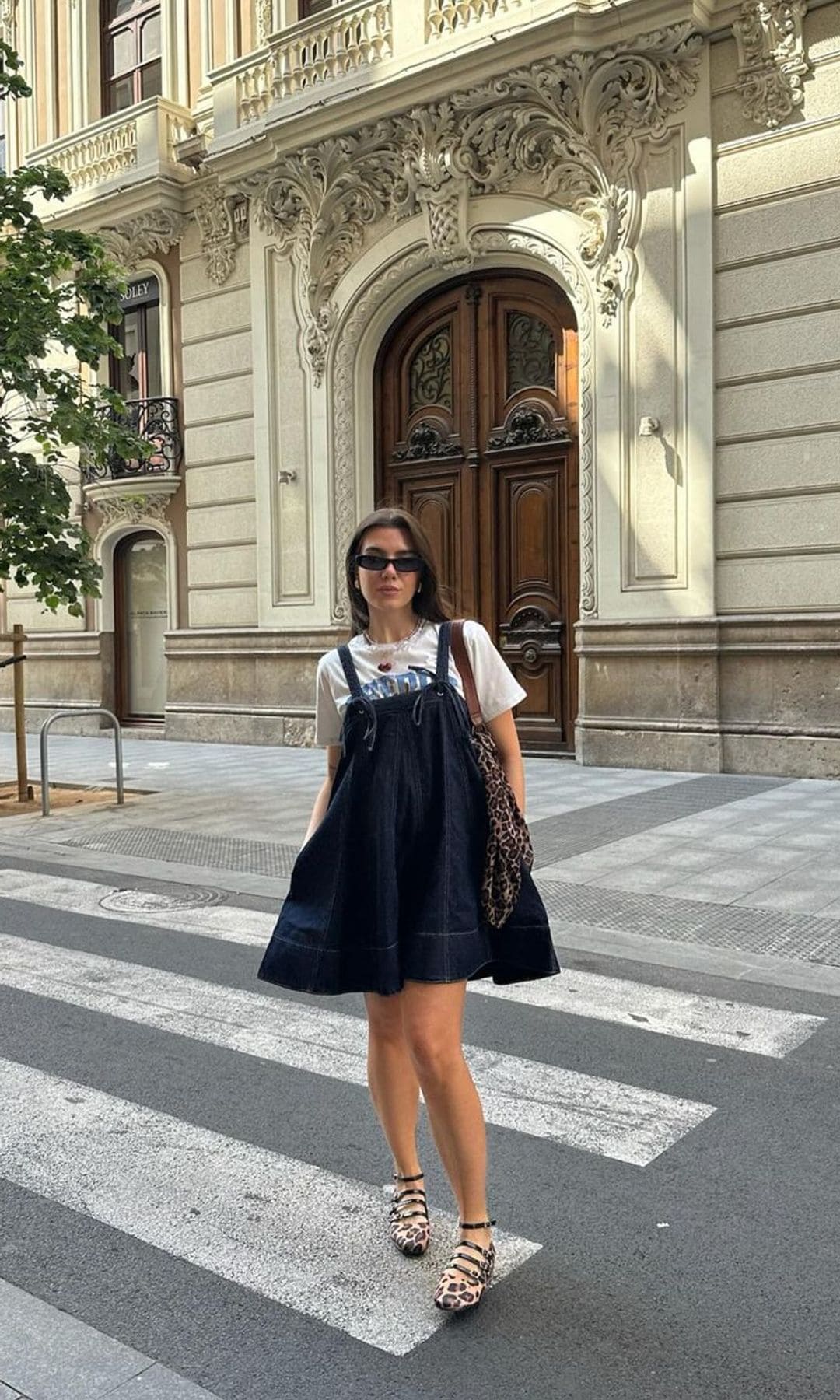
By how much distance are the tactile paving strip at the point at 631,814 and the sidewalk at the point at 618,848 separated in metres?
0.03

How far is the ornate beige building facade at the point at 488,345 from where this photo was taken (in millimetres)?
11969

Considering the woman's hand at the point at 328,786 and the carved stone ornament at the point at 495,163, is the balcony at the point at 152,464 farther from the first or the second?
the woman's hand at the point at 328,786

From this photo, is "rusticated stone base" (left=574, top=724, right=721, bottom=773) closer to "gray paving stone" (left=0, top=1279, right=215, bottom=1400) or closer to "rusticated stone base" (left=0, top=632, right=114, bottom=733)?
"rusticated stone base" (left=0, top=632, right=114, bottom=733)

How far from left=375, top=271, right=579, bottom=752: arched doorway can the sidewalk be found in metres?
1.56

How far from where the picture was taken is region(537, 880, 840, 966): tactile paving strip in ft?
19.1

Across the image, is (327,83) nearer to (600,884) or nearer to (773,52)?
(773,52)

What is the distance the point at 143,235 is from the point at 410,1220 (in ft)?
56.6

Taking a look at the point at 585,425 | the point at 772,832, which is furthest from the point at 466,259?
the point at 772,832

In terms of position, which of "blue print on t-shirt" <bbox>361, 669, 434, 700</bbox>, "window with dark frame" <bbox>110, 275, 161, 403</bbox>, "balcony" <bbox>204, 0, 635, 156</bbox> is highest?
"balcony" <bbox>204, 0, 635, 156</bbox>

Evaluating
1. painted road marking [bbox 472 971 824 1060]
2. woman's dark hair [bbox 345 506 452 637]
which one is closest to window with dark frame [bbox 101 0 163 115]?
painted road marking [bbox 472 971 824 1060]

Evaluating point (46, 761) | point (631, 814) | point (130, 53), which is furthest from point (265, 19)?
point (631, 814)

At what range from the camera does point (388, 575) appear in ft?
9.71

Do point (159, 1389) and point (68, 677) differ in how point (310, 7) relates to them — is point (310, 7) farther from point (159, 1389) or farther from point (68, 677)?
point (159, 1389)

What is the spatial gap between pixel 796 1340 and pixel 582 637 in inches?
429
